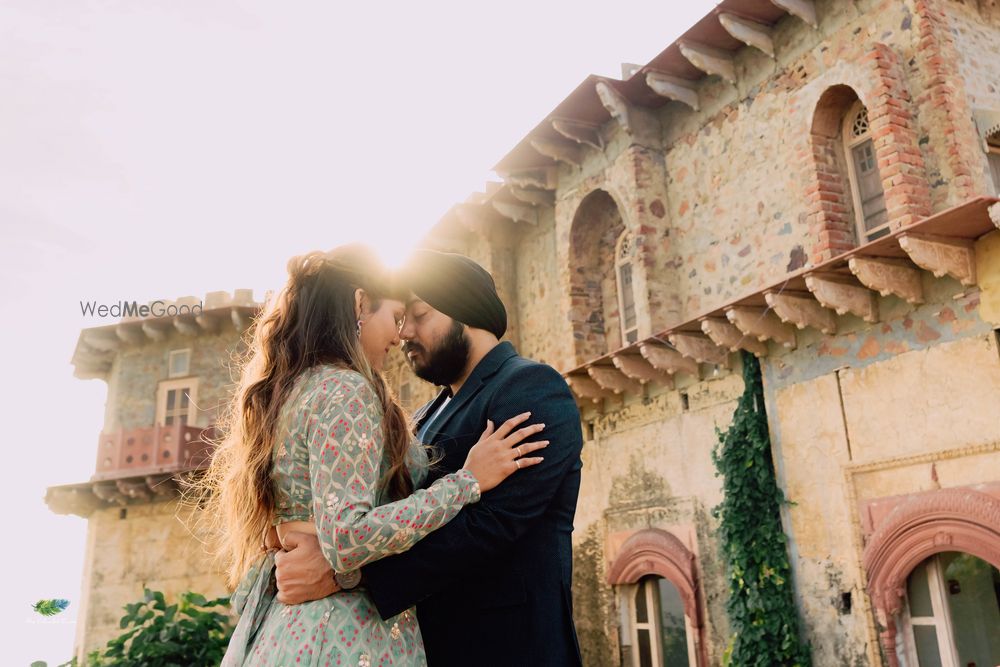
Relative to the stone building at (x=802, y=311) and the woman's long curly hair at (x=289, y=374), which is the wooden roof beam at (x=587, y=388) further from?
the woman's long curly hair at (x=289, y=374)

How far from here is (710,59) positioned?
8.88m

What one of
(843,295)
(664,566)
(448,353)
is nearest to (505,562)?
(448,353)

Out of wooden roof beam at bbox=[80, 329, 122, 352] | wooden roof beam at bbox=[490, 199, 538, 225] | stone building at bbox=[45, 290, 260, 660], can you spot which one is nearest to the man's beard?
wooden roof beam at bbox=[490, 199, 538, 225]

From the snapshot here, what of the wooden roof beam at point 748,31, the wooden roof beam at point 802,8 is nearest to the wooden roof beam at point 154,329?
the wooden roof beam at point 748,31

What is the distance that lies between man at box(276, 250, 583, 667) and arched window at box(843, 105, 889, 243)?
618 centimetres

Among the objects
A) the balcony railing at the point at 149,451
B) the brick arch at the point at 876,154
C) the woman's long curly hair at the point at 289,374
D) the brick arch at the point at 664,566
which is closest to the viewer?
the woman's long curly hair at the point at 289,374

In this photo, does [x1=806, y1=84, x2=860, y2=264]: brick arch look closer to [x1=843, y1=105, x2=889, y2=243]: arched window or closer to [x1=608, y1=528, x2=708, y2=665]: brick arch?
[x1=843, y1=105, x2=889, y2=243]: arched window

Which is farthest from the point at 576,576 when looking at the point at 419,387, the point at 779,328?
the point at 419,387

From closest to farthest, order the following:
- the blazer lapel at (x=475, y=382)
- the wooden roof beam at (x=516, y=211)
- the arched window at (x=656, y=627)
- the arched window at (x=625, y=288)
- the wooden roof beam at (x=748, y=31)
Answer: the blazer lapel at (x=475, y=382)
the wooden roof beam at (x=748, y=31)
the arched window at (x=656, y=627)
the arched window at (x=625, y=288)
the wooden roof beam at (x=516, y=211)

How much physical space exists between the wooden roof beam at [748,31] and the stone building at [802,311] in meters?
0.03

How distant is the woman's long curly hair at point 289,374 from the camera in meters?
2.31

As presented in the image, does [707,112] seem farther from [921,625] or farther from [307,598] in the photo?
[307,598]

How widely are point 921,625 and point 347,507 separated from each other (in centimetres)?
614

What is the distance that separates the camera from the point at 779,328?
7.57 metres
